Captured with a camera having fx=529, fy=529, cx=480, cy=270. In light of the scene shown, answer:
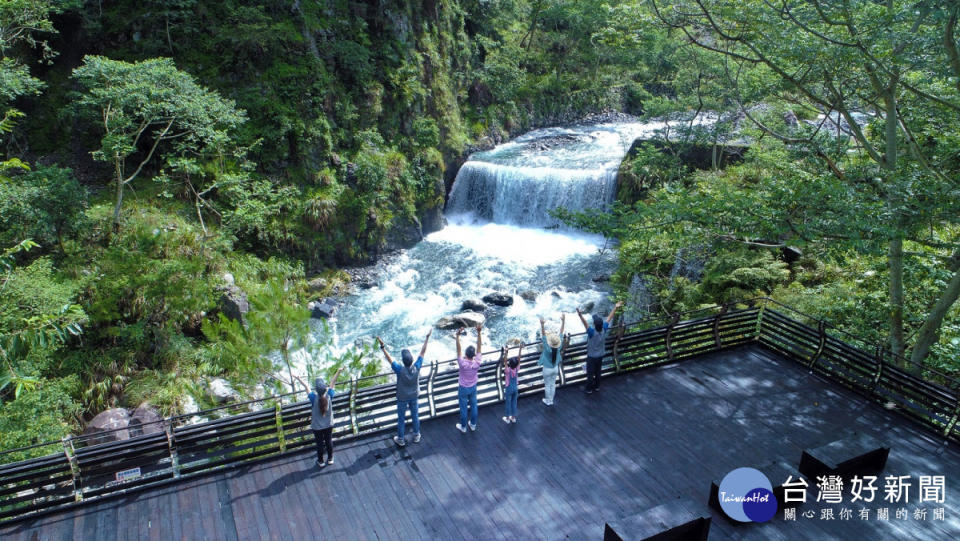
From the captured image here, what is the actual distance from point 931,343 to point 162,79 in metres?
20.6

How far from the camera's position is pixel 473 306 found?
2075cm

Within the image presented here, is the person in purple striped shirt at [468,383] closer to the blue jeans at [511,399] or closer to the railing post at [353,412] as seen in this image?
the blue jeans at [511,399]

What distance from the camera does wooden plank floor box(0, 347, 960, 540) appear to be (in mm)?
6645

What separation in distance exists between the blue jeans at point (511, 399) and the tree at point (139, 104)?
12582 mm

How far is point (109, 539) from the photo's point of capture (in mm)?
6406

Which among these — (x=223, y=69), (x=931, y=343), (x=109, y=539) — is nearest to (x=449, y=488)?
(x=109, y=539)

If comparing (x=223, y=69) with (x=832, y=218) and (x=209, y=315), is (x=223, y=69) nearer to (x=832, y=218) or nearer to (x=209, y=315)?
(x=209, y=315)

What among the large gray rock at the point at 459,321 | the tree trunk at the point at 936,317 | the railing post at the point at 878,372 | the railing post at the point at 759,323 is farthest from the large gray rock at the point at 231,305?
the tree trunk at the point at 936,317

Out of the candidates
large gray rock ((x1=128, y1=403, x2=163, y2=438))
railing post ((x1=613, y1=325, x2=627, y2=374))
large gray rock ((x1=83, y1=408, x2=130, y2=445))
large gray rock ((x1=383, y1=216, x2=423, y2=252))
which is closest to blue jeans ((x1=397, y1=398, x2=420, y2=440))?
railing post ((x1=613, y1=325, x2=627, y2=374))

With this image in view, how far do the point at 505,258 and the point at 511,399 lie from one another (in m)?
17.1

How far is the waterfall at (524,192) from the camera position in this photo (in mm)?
27625

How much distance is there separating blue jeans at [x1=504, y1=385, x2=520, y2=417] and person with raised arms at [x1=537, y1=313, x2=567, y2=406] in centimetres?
65

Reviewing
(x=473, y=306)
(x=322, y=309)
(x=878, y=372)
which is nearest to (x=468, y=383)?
(x=878, y=372)

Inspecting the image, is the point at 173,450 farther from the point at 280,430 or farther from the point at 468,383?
the point at 468,383
